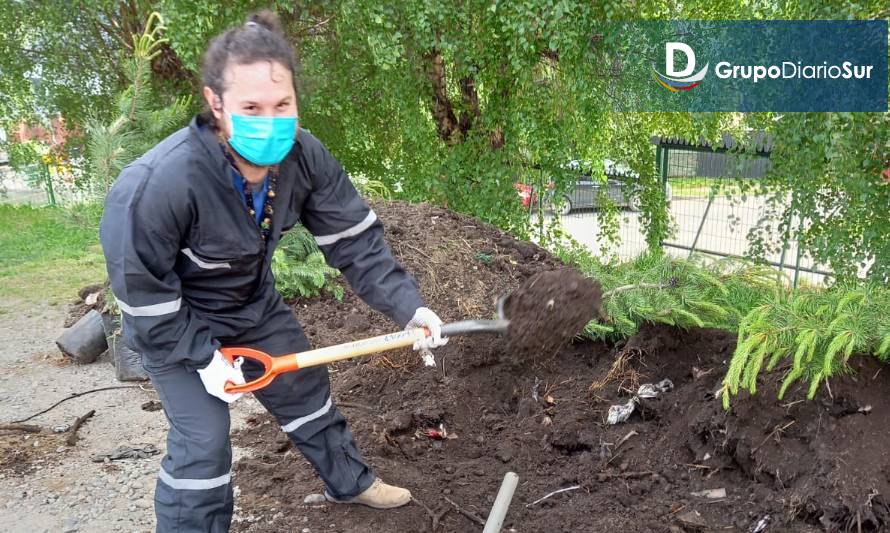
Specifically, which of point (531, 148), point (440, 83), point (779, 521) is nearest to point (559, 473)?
point (779, 521)

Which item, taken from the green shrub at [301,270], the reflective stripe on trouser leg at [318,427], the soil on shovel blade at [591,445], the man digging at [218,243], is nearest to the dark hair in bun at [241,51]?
the man digging at [218,243]

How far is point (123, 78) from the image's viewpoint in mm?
7742

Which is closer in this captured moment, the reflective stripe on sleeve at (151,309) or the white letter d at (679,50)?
the reflective stripe on sleeve at (151,309)

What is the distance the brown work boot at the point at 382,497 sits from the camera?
9.46 ft

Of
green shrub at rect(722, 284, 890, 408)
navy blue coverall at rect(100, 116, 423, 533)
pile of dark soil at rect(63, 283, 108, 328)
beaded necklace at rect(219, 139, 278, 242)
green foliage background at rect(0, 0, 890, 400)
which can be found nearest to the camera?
navy blue coverall at rect(100, 116, 423, 533)

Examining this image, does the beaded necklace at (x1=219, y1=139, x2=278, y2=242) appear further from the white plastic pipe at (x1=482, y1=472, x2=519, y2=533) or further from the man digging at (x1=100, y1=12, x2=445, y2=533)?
the white plastic pipe at (x1=482, y1=472, x2=519, y2=533)

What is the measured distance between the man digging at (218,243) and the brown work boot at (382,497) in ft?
1.73

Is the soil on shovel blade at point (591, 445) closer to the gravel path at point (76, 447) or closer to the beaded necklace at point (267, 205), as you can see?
the gravel path at point (76, 447)

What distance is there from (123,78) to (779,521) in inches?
305

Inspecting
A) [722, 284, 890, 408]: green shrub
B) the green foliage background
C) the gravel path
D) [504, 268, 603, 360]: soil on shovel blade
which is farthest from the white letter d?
the gravel path

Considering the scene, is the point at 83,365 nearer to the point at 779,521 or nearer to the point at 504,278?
the point at 504,278

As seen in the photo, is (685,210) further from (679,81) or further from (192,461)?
(192,461)

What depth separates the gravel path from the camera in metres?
3.09

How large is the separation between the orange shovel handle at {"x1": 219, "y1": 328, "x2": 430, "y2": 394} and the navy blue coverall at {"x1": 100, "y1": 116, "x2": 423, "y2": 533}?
122mm
